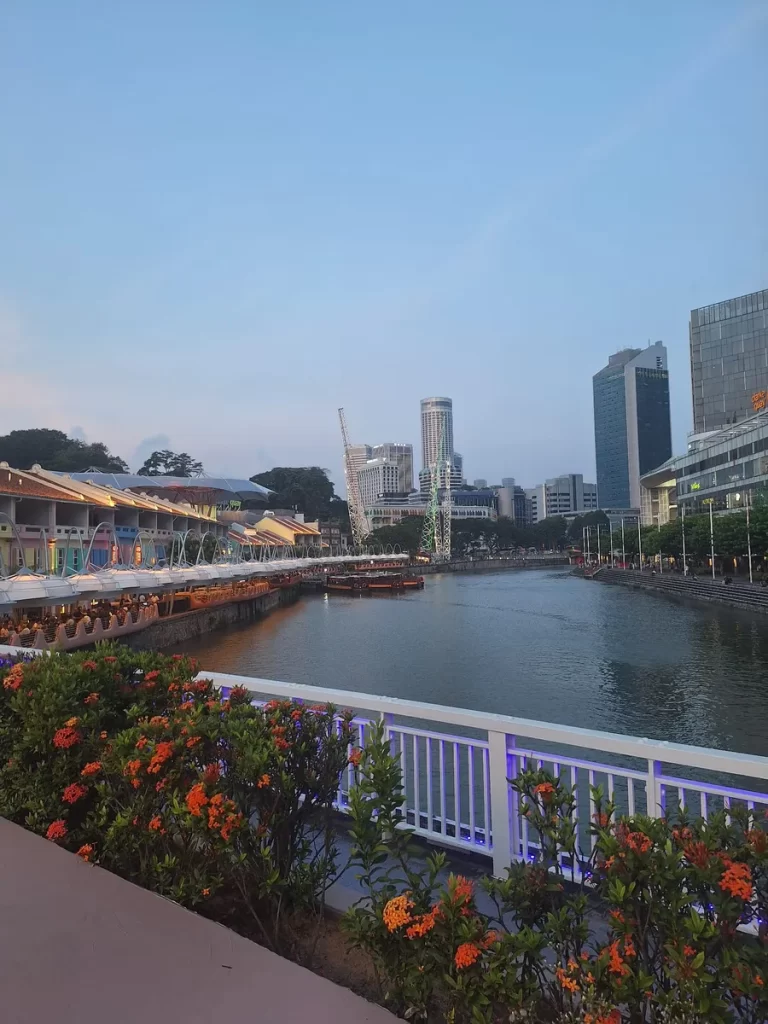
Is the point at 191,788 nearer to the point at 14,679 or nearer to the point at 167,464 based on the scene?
the point at 14,679

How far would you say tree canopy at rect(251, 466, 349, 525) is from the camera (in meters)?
106

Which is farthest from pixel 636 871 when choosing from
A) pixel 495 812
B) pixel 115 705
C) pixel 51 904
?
pixel 115 705

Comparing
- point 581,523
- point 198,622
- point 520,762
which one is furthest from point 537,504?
point 520,762

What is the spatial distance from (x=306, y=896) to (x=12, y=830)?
1768 mm

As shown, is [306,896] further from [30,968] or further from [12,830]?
[12,830]

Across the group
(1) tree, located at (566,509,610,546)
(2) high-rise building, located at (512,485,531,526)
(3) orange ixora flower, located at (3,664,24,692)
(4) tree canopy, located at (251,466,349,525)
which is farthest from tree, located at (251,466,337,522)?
(3) orange ixora flower, located at (3,664,24,692)

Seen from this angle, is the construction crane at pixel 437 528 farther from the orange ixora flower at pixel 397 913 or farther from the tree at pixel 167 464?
the orange ixora flower at pixel 397 913

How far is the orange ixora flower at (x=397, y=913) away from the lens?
1866 millimetres

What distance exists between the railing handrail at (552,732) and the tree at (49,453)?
224 feet

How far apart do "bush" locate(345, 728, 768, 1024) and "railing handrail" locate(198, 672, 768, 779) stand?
0.51 m

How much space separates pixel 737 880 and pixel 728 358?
8749 centimetres

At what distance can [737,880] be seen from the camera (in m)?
1.62

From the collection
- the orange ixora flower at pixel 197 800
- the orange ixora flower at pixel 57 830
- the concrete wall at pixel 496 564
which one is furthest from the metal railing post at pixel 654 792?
the concrete wall at pixel 496 564

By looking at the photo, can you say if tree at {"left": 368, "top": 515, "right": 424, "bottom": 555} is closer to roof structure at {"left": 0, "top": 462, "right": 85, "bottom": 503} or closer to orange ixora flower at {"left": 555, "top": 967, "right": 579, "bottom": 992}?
roof structure at {"left": 0, "top": 462, "right": 85, "bottom": 503}
